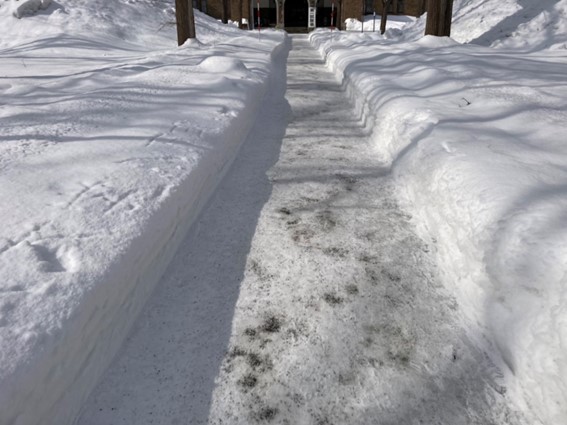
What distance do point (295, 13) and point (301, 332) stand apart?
38.4 m

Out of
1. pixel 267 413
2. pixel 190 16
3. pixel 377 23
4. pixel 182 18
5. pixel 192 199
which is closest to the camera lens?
pixel 267 413

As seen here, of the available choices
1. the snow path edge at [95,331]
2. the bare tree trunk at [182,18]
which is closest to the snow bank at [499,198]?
the snow path edge at [95,331]

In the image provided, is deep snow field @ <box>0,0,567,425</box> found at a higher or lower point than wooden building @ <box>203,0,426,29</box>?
lower

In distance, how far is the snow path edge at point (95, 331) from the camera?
1.21 meters

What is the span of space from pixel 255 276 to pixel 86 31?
543 inches

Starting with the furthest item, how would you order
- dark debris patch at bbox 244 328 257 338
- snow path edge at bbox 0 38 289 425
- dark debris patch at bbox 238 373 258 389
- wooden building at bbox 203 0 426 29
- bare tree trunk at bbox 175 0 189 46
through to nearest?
wooden building at bbox 203 0 426 29
bare tree trunk at bbox 175 0 189 46
dark debris patch at bbox 244 328 257 338
dark debris patch at bbox 238 373 258 389
snow path edge at bbox 0 38 289 425

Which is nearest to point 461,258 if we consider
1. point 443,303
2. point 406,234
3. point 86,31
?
Result: point 443,303

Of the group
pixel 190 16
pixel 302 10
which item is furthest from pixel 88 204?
pixel 302 10

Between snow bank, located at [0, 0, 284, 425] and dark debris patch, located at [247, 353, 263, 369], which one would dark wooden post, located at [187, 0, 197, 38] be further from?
dark debris patch, located at [247, 353, 263, 369]

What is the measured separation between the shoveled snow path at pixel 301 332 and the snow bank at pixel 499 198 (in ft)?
0.44

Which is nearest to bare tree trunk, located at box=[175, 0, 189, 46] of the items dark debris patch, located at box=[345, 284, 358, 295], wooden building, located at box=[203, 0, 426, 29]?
dark debris patch, located at box=[345, 284, 358, 295]

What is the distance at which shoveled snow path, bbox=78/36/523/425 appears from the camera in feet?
5.03

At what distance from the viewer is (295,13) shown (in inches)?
1395

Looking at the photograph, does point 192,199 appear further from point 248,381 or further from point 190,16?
point 190,16
